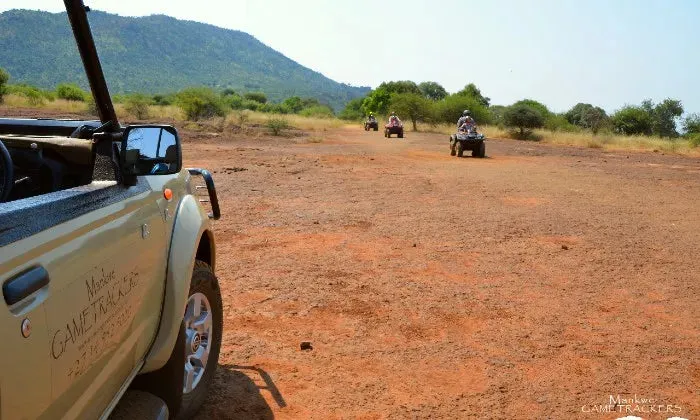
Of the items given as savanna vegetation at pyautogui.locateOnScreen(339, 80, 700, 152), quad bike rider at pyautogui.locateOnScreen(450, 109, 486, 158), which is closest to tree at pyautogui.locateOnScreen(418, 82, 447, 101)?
savanna vegetation at pyautogui.locateOnScreen(339, 80, 700, 152)

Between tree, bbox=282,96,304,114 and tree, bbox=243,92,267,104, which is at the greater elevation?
tree, bbox=243,92,267,104

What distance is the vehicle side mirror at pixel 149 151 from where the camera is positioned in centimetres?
252

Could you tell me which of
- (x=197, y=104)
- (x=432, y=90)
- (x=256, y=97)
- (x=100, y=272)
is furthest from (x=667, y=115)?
(x=256, y=97)

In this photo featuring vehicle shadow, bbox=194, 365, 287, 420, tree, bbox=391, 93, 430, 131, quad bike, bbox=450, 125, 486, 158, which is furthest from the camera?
tree, bbox=391, 93, 430, 131

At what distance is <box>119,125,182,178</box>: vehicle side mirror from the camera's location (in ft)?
8.27

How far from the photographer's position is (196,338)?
3533 mm

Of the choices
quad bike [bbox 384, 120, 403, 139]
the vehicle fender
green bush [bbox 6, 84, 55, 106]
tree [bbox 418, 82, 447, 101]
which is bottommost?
quad bike [bbox 384, 120, 403, 139]

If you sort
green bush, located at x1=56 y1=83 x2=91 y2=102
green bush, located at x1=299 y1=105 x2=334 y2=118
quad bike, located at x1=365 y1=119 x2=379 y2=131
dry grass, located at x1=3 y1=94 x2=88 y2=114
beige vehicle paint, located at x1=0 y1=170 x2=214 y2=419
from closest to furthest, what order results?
beige vehicle paint, located at x1=0 y1=170 x2=214 y2=419
green bush, located at x1=56 y1=83 x2=91 y2=102
dry grass, located at x1=3 y1=94 x2=88 y2=114
quad bike, located at x1=365 y1=119 x2=379 y2=131
green bush, located at x1=299 y1=105 x2=334 y2=118

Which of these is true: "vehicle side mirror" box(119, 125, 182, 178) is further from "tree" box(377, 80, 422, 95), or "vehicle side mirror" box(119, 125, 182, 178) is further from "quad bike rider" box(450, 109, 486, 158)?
"tree" box(377, 80, 422, 95)

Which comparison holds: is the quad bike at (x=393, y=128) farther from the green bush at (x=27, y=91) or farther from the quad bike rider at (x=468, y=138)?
the green bush at (x=27, y=91)

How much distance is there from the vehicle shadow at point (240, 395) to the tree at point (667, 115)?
56.8m

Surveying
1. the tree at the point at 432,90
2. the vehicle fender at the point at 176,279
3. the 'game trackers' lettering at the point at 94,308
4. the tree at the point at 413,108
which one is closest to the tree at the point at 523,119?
the tree at the point at 413,108

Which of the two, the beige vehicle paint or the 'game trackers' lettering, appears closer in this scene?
the beige vehicle paint

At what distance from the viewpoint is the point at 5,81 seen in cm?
346
